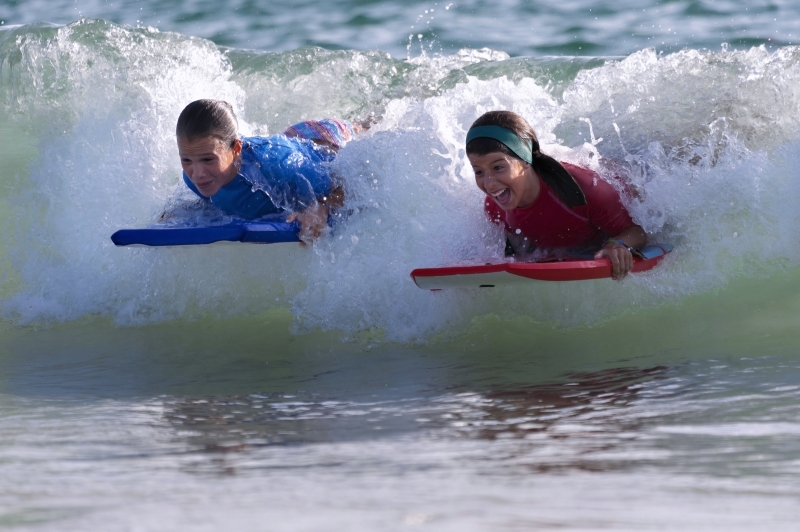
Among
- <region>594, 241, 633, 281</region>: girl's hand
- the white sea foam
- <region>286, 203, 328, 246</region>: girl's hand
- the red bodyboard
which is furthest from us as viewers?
<region>286, 203, 328, 246</region>: girl's hand

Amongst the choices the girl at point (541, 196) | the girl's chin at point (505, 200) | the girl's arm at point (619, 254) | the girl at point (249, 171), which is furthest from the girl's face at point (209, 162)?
the girl's arm at point (619, 254)

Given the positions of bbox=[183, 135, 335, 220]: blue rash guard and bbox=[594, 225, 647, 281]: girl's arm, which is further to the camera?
bbox=[183, 135, 335, 220]: blue rash guard

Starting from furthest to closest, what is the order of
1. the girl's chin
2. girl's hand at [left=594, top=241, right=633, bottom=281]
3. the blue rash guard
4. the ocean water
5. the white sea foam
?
1. the blue rash guard
2. the white sea foam
3. the girl's chin
4. girl's hand at [left=594, top=241, right=633, bottom=281]
5. the ocean water

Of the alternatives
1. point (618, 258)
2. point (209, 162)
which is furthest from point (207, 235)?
point (618, 258)

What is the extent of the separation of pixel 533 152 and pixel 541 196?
0.21 meters

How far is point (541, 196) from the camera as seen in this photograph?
4.56 meters

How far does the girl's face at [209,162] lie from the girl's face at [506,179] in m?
1.39

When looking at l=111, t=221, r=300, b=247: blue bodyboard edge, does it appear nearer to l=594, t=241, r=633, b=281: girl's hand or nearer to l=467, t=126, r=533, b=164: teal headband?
l=467, t=126, r=533, b=164: teal headband

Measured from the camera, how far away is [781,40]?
419 inches

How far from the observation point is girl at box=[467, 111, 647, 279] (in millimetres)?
4414

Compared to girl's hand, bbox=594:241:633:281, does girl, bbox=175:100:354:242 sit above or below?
above

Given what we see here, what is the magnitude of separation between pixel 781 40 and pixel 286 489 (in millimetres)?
9797

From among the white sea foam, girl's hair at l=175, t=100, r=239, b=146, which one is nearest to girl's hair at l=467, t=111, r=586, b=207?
the white sea foam

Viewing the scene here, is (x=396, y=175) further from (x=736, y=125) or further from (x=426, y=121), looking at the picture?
(x=736, y=125)
